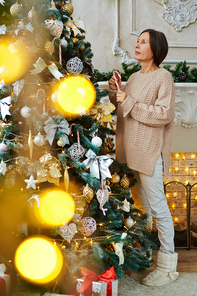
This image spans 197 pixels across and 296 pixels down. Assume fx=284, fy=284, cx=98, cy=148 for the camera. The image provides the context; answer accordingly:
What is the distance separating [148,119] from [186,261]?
41.1 inches

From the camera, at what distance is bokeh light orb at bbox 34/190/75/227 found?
1268mm

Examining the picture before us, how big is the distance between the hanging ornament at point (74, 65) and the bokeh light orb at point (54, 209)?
0.57 meters

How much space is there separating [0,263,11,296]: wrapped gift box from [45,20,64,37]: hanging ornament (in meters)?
1.08

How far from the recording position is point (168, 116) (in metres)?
1.47

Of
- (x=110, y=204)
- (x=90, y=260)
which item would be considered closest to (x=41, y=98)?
(x=110, y=204)

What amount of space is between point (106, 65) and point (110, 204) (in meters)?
1.37

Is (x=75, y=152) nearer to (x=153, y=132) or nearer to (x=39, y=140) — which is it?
(x=39, y=140)

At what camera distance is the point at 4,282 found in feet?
4.05

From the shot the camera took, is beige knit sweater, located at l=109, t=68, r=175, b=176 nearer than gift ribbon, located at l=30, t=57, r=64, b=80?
No

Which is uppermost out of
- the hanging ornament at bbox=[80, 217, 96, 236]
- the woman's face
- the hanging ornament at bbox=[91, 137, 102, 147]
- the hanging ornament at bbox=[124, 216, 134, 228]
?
the woman's face

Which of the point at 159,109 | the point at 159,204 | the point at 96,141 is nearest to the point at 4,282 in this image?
the point at 96,141

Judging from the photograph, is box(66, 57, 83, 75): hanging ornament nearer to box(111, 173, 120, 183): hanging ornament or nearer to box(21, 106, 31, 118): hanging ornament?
box(21, 106, 31, 118): hanging ornament

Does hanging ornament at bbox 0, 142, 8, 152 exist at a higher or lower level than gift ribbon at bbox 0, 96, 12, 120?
lower

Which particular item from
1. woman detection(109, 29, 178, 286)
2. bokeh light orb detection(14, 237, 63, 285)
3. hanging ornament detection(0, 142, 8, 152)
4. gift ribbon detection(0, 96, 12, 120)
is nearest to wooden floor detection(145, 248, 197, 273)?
woman detection(109, 29, 178, 286)
